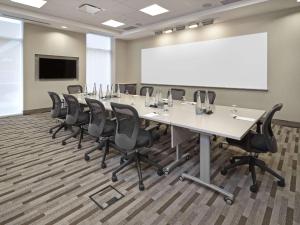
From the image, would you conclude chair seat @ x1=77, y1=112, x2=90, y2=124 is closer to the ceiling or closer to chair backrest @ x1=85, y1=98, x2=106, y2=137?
chair backrest @ x1=85, y1=98, x2=106, y2=137

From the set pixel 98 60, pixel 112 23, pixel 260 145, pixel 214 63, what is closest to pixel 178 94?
pixel 214 63

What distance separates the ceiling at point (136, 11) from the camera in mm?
4711

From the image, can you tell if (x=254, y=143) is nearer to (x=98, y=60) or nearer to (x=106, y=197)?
(x=106, y=197)

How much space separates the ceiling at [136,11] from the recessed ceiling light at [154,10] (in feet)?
0.51

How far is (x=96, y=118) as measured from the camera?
3.14m

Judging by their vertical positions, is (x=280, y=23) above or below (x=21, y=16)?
below

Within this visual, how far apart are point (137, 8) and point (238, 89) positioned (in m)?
3.62

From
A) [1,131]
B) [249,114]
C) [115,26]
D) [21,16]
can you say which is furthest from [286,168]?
[21,16]

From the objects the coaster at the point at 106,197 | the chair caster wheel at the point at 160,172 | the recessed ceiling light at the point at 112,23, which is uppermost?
the recessed ceiling light at the point at 112,23

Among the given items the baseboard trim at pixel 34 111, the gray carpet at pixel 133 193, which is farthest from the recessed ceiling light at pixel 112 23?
the gray carpet at pixel 133 193

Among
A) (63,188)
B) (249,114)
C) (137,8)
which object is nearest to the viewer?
(63,188)

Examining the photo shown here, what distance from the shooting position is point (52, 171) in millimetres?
2838

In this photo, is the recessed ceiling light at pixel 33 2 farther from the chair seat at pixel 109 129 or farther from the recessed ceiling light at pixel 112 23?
the chair seat at pixel 109 129

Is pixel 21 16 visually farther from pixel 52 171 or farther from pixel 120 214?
pixel 120 214
